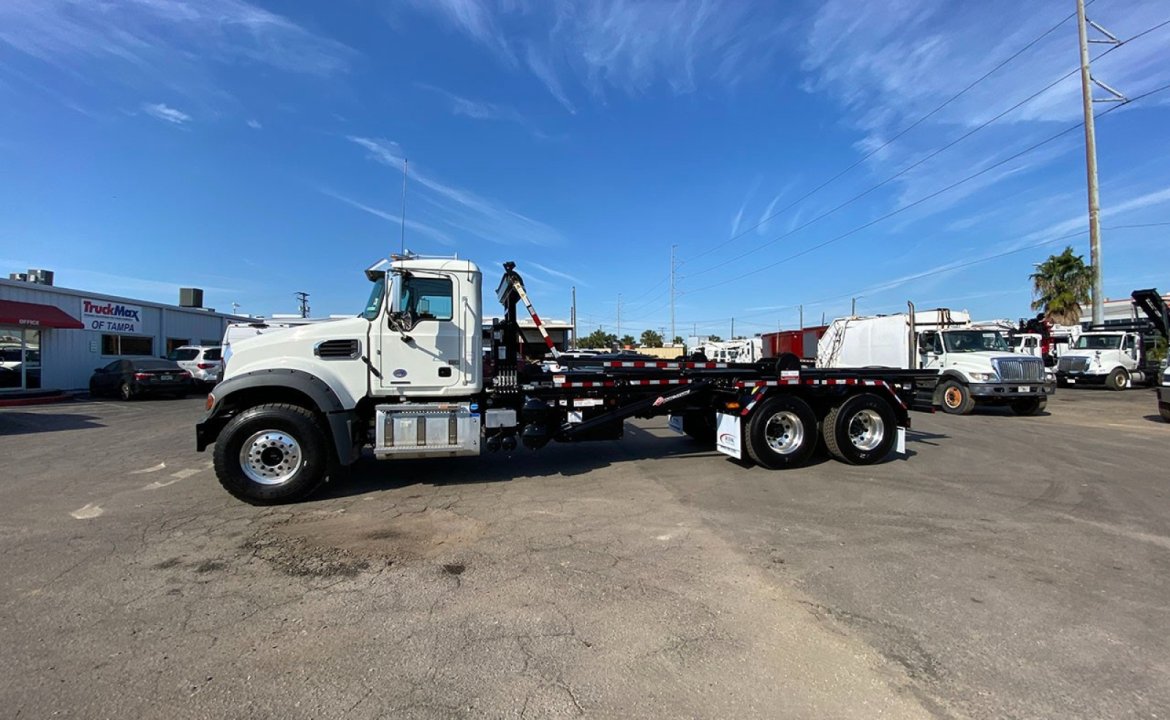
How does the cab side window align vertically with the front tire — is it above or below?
above

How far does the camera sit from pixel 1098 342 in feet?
82.5

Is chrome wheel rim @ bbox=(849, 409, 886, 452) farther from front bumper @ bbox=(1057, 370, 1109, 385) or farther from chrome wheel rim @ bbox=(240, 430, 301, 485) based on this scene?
front bumper @ bbox=(1057, 370, 1109, 385)

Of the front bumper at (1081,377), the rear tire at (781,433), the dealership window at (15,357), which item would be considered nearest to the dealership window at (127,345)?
the dealership window at (15,357)

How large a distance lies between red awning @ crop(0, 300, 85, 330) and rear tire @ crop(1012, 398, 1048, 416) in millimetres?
30628

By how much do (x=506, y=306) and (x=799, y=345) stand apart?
25.0 m

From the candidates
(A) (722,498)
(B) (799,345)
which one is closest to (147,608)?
(A) (722,498)

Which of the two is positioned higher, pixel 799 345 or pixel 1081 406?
pixel 799 345

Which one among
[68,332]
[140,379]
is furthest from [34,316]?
[140,379]

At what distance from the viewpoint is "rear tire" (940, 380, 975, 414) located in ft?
49.4

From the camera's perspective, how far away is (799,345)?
29.3 meters

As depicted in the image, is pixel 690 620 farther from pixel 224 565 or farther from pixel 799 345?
pixel 799 345

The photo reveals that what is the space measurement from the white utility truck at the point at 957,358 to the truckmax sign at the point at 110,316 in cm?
2838

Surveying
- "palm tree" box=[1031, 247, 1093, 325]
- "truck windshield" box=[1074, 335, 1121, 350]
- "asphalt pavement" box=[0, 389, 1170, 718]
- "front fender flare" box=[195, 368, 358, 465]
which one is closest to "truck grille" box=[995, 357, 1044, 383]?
"asphalt pavement" box=[0, 389, 1170, 718]

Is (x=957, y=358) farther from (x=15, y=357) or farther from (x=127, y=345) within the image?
(x=127, y=345)
